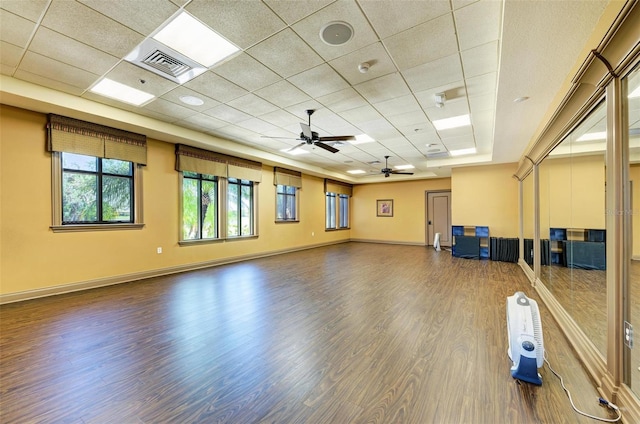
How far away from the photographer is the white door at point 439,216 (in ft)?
35.2

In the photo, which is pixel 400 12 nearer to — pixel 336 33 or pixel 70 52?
pixel 336 33

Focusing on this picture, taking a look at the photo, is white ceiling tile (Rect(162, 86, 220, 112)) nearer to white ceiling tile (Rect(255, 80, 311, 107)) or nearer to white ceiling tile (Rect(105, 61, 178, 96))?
white ceiling tile (Rect(105, 61, 178, 96))

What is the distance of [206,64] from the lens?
317 centimetres

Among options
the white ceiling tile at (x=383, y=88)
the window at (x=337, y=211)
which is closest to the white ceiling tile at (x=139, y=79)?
the white ceiling tile at (x=383, y=88)

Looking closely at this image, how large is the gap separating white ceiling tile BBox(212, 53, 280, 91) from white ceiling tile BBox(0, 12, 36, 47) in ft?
5.46

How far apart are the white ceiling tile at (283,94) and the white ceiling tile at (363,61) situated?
0.76 m

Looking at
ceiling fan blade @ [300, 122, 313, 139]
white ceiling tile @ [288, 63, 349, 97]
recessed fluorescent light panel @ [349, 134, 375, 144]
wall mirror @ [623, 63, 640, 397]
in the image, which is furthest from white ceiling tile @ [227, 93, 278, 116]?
wall mirror @ [623, 63, 640, 397]

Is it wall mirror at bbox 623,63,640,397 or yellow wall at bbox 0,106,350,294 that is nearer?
wall mirror at bbox 623,63,640,397

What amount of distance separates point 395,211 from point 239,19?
407 inches

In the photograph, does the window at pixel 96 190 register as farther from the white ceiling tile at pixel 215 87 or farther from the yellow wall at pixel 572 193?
the yellow wall at pixel 572 193

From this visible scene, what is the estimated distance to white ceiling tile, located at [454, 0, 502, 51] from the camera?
7.40 feet

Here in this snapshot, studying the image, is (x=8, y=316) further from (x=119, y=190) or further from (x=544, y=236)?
(x=544, y=236)

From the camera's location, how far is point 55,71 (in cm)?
334

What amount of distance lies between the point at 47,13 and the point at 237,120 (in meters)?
2.75
